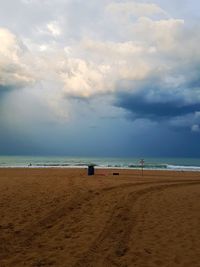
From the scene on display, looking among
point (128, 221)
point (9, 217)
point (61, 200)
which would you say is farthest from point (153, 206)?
point (9, 217)

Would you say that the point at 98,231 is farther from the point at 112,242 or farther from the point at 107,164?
the point at 107,164

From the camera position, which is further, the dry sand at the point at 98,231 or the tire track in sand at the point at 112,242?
the dry sand at the point at 98,231

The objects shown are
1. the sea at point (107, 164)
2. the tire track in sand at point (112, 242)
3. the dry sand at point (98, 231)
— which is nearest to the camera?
the tire track in sand at point (112, 242)

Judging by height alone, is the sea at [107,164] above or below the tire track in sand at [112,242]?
above

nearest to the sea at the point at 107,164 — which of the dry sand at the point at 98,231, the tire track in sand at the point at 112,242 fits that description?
the dry sand at the point at 98,231

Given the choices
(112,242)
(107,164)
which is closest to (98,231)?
(112,242)

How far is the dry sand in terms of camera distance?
682cm

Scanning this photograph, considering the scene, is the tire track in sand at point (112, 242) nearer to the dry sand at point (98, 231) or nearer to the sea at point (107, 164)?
the dry sand at point (98, 231)

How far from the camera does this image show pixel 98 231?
8.95m

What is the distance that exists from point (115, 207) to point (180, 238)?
4.33m

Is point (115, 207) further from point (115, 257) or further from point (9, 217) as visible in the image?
point (115, 257)

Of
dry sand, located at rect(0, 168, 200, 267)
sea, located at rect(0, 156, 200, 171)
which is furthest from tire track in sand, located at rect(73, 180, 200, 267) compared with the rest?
sea, located at rect(0, 156, 200, 171)

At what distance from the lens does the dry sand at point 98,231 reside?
6.82 meters

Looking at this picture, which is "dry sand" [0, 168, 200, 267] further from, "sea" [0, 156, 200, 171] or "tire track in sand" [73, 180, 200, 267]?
"sea" [0, 156, 200, 171]
